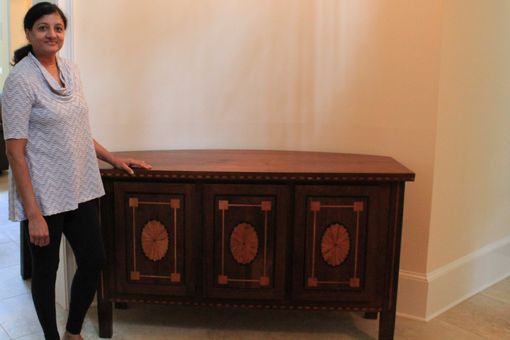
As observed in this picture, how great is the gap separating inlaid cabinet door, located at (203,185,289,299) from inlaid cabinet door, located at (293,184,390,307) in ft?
0.28

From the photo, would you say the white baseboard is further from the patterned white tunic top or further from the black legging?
the patterned white tunic top

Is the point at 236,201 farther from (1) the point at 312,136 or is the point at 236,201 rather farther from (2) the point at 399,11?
(2) the point at 399,11

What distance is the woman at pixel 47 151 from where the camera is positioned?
1.61 m

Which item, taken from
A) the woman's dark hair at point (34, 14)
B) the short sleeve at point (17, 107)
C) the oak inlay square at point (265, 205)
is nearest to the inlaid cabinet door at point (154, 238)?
the oak inlay square at point (265, 205)

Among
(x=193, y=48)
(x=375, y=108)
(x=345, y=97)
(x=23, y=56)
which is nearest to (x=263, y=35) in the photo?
(x=193, y=48)

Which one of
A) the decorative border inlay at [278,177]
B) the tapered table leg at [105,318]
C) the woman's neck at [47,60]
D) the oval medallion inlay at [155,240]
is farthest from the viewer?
the tapered table leg at [105,318]

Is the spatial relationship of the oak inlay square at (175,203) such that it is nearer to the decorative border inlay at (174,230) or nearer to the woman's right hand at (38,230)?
the decorative border inlay at (174,230)

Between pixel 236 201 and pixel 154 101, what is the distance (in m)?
0.84

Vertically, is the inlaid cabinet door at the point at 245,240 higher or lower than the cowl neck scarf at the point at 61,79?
lower

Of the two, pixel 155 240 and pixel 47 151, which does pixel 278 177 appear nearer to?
pixel 155 240

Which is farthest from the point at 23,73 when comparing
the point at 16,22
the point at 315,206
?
the point at 16,22

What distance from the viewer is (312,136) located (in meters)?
2.50

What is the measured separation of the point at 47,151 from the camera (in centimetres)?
167

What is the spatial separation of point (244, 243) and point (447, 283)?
3.93 feet
